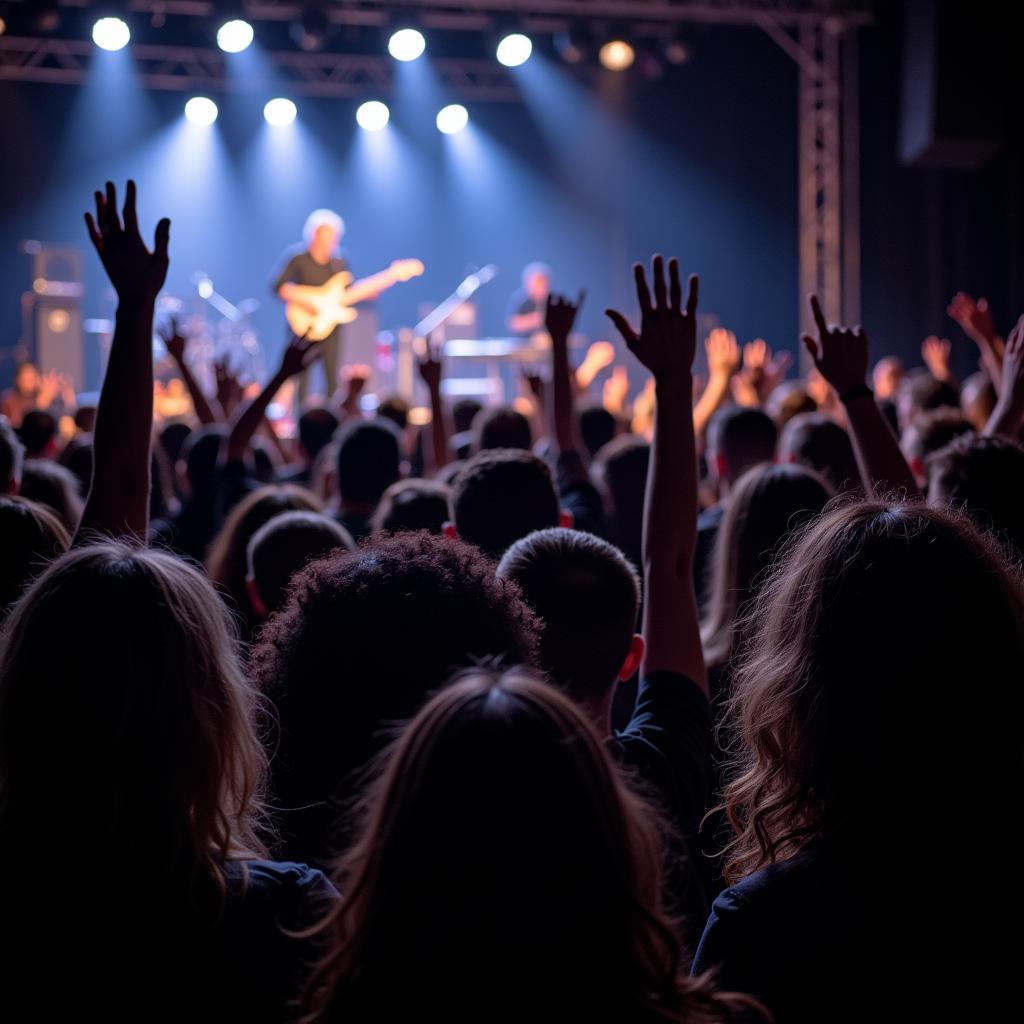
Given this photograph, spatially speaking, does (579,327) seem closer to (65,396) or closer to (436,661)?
(65,396)

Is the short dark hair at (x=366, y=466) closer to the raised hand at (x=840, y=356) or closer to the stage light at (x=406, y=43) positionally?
the raised hand at (x=840, y=356)

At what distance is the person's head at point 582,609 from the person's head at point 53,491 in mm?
1758

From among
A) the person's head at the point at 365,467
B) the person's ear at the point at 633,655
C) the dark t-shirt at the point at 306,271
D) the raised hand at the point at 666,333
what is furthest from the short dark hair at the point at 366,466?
the dark t-shirt at the point at 306,271

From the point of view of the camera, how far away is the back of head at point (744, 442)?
395 centimetres

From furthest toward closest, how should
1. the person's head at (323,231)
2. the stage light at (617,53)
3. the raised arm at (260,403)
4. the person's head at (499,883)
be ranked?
the stage light at (617,53) → the person's head at (323,231) → the raised arm at (260,403) → the person's head at (499,883)

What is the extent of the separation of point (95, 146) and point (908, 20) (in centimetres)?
911

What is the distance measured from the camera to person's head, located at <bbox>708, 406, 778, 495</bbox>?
3.94m

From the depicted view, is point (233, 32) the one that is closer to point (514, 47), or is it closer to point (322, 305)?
point (514, 47)

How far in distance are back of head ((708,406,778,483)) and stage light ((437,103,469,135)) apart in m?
11.4

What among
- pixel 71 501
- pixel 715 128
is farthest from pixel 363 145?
pixel 71 501

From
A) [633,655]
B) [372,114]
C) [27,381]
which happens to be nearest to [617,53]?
[372,114]

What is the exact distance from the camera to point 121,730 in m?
1.17

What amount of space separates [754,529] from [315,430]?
289 cm

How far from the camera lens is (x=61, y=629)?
4.00 ft
